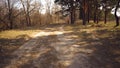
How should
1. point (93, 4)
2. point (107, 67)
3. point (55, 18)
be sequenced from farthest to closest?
point (55, 18), point (93, 4), point (107, 67)

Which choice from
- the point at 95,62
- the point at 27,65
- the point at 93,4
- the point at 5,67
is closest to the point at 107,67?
the point at 95,62

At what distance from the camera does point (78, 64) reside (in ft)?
41.5

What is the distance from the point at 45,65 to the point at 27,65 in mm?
990

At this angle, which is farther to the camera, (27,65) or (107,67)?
(27,65)

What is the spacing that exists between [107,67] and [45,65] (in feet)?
10.8

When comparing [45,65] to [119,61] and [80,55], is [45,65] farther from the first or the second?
[119,61]

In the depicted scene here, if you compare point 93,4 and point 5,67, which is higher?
point 93,4

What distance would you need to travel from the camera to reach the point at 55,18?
337 ft

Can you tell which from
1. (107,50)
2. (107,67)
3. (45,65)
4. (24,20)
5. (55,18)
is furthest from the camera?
(55,18)

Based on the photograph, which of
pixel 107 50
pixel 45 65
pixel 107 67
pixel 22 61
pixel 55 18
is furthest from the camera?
pixel 55 18

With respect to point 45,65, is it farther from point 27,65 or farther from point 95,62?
point 95,62

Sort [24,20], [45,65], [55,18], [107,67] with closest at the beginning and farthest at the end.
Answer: [107,67] → [45,65] → [24,20] → [55,18]

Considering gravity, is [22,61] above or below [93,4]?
below

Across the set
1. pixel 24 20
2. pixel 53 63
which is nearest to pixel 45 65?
pixel 53 63
